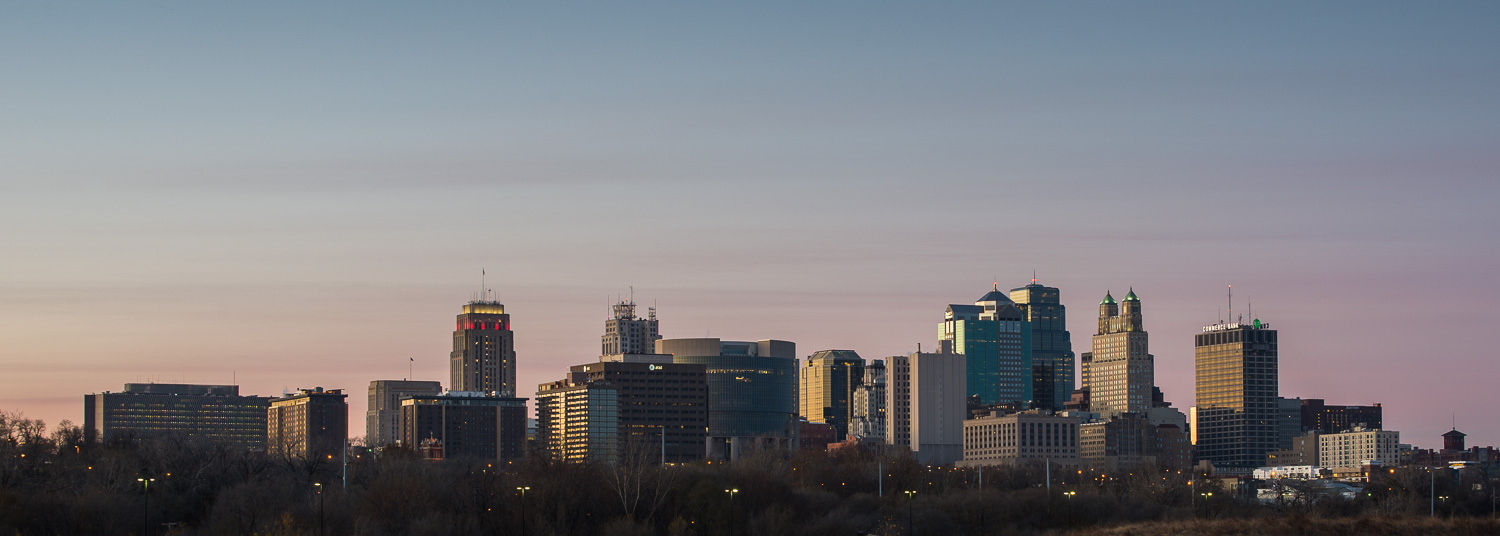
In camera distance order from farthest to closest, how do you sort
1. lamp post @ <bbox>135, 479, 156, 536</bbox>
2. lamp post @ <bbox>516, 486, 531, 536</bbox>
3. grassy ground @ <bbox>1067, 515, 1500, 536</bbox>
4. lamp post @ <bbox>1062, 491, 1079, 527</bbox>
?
lamp post @ <bbox>1062, 491, 1079, 527</bbox>, lamp post @ <bbox>516, 486, 531, 536</bbox>, lamp post @ <bbox>135, 479, 156, 536</bbox>, grassy ground @ <bbox>1067, 515, 1500, 536</bbox>

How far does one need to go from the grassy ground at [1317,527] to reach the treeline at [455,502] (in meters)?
28.3

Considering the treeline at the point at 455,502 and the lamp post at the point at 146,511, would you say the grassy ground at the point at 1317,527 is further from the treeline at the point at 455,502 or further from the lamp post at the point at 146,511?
the lamp post at the point at 146,511

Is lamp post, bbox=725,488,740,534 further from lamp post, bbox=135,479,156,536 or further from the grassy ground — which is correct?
the grassy ground

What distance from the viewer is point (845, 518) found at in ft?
473

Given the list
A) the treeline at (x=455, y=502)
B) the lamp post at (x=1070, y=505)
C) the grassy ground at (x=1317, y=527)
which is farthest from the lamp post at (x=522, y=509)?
the grassy ground at (x=1317, y=527)

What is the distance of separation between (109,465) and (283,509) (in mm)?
18480

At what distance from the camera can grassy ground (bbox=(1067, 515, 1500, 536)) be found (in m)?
83.3

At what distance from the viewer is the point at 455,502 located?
13788 cm

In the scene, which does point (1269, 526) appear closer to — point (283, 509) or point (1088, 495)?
point (283, 509)

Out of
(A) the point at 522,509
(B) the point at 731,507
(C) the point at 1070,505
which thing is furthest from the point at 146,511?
(C) the point at 1070,505

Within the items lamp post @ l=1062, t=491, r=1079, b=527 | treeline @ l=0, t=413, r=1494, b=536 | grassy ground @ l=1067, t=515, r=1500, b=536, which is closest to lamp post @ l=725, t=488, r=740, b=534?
treeline @ l=0, t=413, r=1494, b=536

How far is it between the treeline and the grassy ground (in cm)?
2826

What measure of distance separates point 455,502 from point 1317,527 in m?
69.8

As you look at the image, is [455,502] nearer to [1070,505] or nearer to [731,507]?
[731,507]
